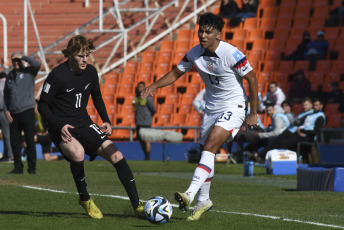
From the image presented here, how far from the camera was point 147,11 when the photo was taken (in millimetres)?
28234

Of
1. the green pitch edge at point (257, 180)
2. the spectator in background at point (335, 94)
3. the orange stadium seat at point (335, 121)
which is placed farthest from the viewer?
the spectator in background at point (335, 94)

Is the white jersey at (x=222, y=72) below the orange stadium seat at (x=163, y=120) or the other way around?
the other way around

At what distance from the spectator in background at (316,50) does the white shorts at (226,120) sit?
49.7ft

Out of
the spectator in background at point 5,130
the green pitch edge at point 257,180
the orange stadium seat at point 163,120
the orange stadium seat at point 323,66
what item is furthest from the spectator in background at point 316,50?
the spectator in background at point 5,130

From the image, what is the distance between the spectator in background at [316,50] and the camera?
76.0 feet

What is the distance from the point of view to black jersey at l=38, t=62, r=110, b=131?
8234 mm

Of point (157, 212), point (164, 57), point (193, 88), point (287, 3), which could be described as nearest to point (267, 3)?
point (287, 3)

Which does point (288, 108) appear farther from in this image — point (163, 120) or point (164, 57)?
point (164, 57)

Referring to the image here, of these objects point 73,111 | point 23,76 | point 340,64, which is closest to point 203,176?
point 73,111

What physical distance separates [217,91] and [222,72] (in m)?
0.23

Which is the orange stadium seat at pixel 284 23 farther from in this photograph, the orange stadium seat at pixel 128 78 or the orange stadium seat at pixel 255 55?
the orange stadium seat at pixel 128 78

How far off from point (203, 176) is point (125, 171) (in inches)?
32.5

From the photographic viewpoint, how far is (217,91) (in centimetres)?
840

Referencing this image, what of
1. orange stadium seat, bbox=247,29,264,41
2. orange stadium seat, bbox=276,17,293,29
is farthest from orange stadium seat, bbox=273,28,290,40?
orange stadium seat, bbox=247,29,264,41
